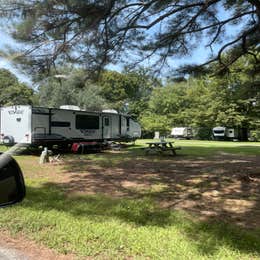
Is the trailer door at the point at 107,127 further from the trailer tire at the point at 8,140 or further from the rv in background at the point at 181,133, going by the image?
the rv in background at the point at 181,133

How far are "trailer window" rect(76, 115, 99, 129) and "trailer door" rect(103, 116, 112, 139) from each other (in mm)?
742

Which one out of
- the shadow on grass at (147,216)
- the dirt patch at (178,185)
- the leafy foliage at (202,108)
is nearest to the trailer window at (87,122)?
the dirt patch at (178,185)

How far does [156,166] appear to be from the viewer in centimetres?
1088

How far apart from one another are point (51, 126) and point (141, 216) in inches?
442

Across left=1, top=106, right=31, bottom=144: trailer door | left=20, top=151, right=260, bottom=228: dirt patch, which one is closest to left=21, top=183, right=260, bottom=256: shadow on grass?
left=20, top=151, right=260, bottom=228: dirt patch

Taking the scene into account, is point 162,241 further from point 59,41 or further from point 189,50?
point 189,50

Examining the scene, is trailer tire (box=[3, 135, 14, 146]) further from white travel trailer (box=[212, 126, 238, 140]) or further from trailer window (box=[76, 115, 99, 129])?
white travel trailer (box=[212, 126, 238, 140])

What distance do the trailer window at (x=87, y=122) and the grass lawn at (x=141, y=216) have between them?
8.54m

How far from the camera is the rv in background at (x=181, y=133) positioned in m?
37.3

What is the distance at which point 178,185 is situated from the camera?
750cm

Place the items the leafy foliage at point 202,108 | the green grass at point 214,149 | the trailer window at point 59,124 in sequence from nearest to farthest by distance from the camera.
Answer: the trailer window at point 59,124, the green grass at point 214,149, the leafy foliage at point 202,108

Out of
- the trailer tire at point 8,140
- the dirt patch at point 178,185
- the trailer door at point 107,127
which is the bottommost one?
the dirt patch at point 178,185

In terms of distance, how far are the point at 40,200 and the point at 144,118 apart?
117 ft

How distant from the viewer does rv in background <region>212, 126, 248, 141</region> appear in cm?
3512
